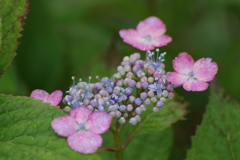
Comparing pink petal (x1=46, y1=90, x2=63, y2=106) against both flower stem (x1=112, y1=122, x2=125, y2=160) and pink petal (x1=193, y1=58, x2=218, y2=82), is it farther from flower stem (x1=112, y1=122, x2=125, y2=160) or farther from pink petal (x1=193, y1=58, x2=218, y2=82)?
pink petal (x1=193, y1=58, x2=218, y2=82)

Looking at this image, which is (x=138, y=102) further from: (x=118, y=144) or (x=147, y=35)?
(x=147, y=35)

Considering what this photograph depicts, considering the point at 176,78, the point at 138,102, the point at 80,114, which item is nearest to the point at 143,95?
the point at 138,102

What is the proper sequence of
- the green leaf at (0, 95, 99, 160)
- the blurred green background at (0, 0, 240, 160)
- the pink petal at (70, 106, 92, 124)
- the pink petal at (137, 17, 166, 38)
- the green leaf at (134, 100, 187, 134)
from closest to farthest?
the green leaf at (0, 95, 99, 160) → the pink petal at (70, 106, 92, 124) → the green leaf at (134, 100, 187, 134) → the pink petal at (137, 17, 166, 38) → the blurred green background at (0, 0, 240, 160)

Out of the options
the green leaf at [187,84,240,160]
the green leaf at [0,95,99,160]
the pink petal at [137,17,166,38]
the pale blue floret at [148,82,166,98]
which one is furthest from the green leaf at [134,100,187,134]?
the green leaf at [0,95,99,160]

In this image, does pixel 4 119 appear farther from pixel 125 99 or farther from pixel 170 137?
pixel 170 137

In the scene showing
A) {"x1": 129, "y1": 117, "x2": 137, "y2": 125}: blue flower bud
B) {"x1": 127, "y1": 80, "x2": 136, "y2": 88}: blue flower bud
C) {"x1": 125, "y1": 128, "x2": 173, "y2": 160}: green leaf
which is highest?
{"x1": 127, "y1": 80, "x2": 136, "y2": 88}: blue flower bud

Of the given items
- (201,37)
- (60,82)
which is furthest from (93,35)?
(201,37)
